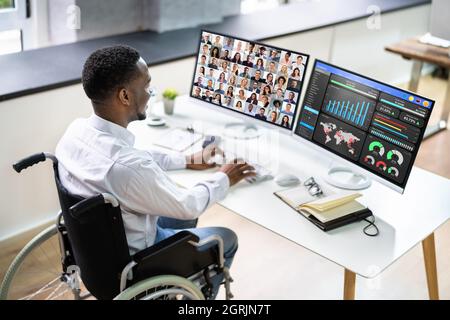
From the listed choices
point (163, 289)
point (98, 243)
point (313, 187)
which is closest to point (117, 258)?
point (98, 243)

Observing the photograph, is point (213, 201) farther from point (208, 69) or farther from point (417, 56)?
point (417, 56)

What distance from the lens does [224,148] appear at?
107 inches

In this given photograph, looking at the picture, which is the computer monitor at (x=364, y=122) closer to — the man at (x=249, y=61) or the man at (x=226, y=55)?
the man at (x=249, y=61)

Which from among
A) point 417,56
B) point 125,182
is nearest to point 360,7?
point 417,56

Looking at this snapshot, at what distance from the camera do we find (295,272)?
121 inches

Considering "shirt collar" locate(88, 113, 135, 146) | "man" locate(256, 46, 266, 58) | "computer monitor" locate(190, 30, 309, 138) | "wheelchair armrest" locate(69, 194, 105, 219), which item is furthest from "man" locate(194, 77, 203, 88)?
"wheelchair armrest" locate(69, 194, 105, 219)

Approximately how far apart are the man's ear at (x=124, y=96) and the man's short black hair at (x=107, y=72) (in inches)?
0.8

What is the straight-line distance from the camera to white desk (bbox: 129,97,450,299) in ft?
6.82

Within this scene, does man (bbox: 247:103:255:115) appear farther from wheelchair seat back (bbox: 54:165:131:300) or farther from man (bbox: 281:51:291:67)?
wheelchair seat back (bbox: 54:165:131:300)

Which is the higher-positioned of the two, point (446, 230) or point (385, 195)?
point (385, 195)

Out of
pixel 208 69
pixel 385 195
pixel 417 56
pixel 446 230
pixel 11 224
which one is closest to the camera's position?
pixel 385 195

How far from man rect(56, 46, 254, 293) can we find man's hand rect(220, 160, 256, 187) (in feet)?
0.55
